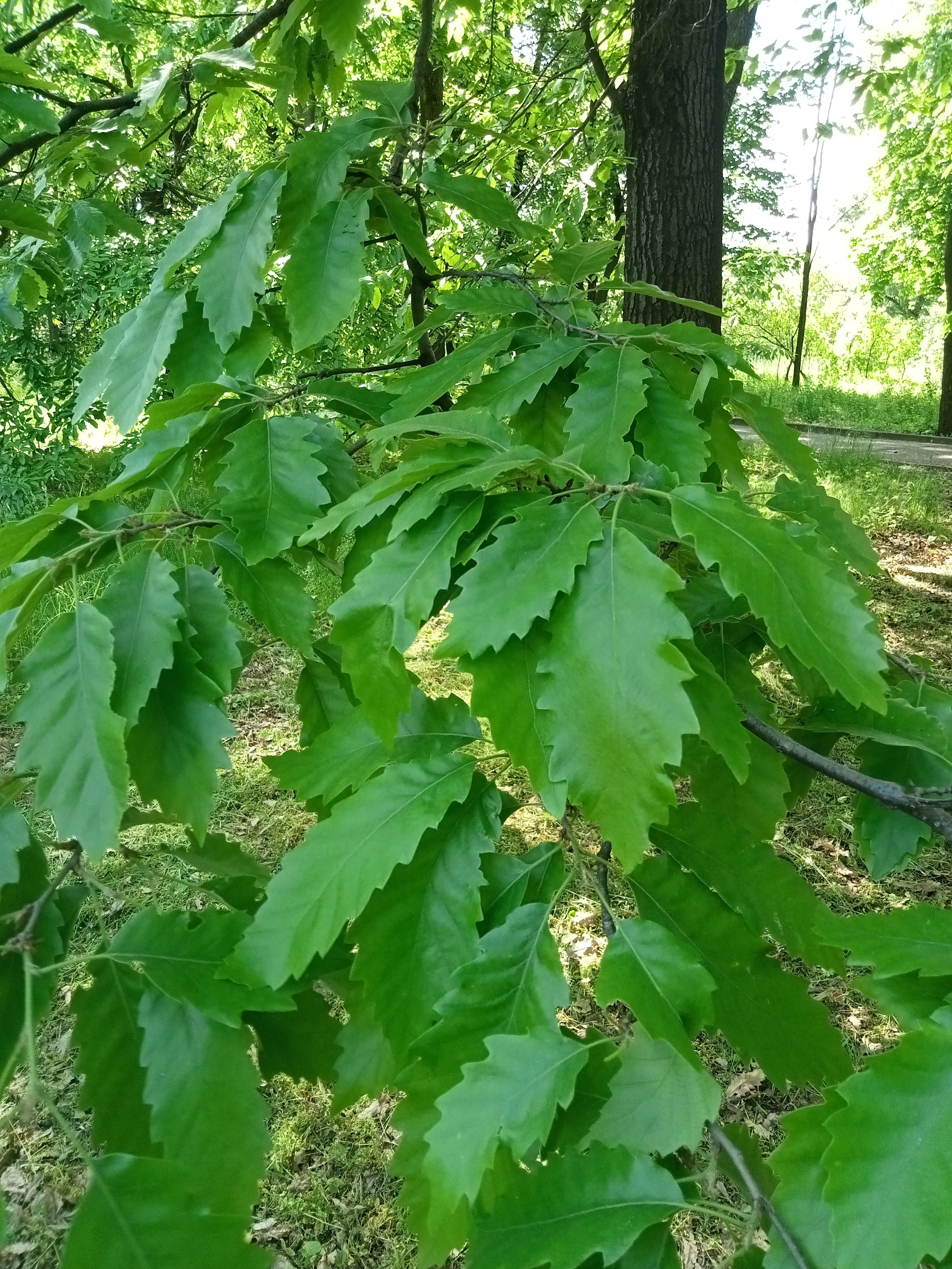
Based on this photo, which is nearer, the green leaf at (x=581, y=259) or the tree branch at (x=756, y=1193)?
the tree branch at (x=756, y=1193)

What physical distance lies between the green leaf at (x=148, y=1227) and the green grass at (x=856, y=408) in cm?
1152

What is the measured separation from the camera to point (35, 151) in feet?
6.85

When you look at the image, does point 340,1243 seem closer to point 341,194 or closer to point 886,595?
point 341,194

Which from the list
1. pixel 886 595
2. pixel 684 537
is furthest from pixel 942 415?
pixel 684 537

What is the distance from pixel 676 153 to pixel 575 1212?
341 cm

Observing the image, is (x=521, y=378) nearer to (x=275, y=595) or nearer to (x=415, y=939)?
(x=275, y=595)

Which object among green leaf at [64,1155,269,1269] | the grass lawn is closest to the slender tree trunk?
the grass lawn

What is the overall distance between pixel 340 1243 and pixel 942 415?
38.6 ft

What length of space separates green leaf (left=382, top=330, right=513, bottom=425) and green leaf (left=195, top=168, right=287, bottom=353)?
0.22 metres

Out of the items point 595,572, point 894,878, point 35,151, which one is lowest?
point 894,878

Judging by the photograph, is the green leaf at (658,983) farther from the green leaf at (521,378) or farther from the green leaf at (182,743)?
the green leaf at (521,378)

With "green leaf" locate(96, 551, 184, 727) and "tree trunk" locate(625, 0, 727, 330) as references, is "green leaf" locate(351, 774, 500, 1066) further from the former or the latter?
"tree trunk" locate(625, 0, 727, 330)

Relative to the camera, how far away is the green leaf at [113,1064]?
0.79 m

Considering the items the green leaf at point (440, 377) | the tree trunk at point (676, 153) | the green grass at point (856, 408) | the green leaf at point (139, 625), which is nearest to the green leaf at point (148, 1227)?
the green leaf at point (139, 625)
